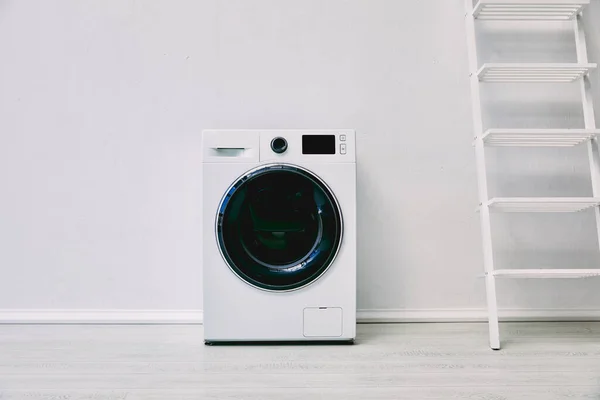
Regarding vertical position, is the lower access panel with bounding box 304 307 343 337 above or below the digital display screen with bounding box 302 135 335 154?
below

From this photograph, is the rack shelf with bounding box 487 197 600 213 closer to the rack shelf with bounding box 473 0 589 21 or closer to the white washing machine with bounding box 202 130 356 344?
the white washing machine with bounding box 202 130 356 344

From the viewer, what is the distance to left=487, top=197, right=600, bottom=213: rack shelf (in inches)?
87.3

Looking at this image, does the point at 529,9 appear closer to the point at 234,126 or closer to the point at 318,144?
the point at 318,144

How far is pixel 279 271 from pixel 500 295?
1029mm

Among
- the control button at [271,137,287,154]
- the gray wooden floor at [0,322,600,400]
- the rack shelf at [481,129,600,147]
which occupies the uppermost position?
the rack shelf at [481,129,600,147]

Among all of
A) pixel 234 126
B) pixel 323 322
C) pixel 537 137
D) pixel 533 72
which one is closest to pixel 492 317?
pixel 323 322

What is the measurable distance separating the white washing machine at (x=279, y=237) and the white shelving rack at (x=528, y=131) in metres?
0.50

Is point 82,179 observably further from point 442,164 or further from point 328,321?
point 442,164

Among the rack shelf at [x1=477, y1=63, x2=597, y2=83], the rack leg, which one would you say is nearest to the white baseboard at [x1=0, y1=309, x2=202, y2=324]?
the rack leg

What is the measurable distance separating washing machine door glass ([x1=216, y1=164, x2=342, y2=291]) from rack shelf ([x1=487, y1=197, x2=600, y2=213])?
60cm

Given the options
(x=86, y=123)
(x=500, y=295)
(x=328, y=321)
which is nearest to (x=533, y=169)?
(x=500, y=295)

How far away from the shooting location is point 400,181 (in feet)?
8.74

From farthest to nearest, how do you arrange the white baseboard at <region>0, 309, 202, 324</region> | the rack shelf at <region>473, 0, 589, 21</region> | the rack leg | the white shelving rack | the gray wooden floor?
the white baseboard at <region>0, 309, 202, 324</region> → the rack shelf at <region>473, 0, 589, 21</region> → the white shelving rack → the rack leg → the gray wooden floor

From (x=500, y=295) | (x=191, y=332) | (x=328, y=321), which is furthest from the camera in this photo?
(x=500, y=295)
